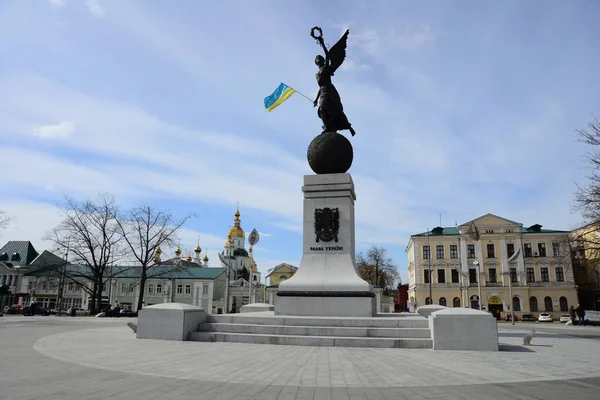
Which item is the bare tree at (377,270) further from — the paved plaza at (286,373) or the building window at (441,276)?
the paved plaza at (286,373)

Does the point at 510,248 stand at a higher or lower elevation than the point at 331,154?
higher

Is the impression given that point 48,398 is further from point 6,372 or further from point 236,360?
point 236,360

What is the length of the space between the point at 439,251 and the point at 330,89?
1772 inches

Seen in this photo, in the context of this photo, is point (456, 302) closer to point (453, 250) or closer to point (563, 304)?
point (453, 250)

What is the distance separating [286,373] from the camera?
679 centimetres

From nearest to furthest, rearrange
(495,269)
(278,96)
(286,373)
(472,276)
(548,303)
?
(286,373)
(278,96)
(548,303)
(495,269)
(472,276)

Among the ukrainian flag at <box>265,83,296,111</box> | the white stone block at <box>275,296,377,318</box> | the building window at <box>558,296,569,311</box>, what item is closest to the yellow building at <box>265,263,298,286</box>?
the building window at <box>558,296,569,311</box>

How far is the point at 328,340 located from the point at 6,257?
3158 inches

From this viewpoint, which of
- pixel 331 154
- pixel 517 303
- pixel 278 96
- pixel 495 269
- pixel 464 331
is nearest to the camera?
pixel 464 331

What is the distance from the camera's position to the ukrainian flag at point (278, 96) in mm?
20422

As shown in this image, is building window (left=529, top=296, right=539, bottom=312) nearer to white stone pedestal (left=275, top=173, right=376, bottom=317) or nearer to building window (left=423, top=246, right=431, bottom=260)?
building window (left=423, top=246, right=431, bottom=260)

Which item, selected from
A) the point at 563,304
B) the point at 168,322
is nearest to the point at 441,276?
the point at 563,304

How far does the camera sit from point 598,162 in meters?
21.0

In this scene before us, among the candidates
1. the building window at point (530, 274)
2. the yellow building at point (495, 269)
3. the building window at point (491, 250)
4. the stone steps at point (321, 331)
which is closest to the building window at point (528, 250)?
the yellow building at point (495, 269)
